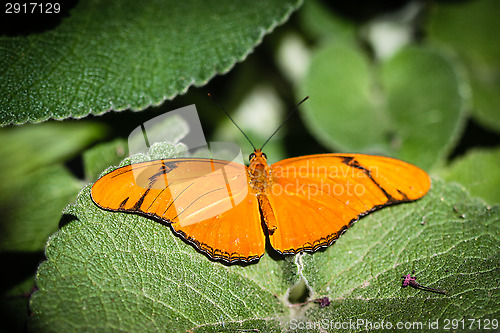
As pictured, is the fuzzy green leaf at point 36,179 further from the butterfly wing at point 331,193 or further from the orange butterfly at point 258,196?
the butterfly wing at point 331,193

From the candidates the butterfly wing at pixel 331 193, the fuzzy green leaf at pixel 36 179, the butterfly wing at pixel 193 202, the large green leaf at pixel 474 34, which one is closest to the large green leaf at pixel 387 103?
the large green leaf at pixel 474 34

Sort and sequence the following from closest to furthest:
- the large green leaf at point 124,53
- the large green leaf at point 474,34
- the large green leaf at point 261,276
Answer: the large green leaf at point 261,276 < the large green leaf at point 124,53 < the large green leaf at point 474,34

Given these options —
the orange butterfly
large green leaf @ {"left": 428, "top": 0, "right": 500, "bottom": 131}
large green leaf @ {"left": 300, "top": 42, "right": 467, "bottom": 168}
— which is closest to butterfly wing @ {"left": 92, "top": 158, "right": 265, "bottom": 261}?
the orange butterfly

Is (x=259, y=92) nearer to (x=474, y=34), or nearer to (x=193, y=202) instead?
(x=193, y=202)

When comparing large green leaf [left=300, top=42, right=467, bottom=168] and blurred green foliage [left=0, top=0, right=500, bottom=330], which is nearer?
blurred green foliage [left=0, top=0, right=500, bottom=330]

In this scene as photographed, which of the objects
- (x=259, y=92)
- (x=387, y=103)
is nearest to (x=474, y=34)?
(x=387, y=103)

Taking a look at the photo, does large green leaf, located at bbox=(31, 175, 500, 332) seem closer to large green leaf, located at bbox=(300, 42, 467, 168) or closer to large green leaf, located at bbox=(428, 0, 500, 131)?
large green leaf, located at bbox=(300, 42, 467, 168)
